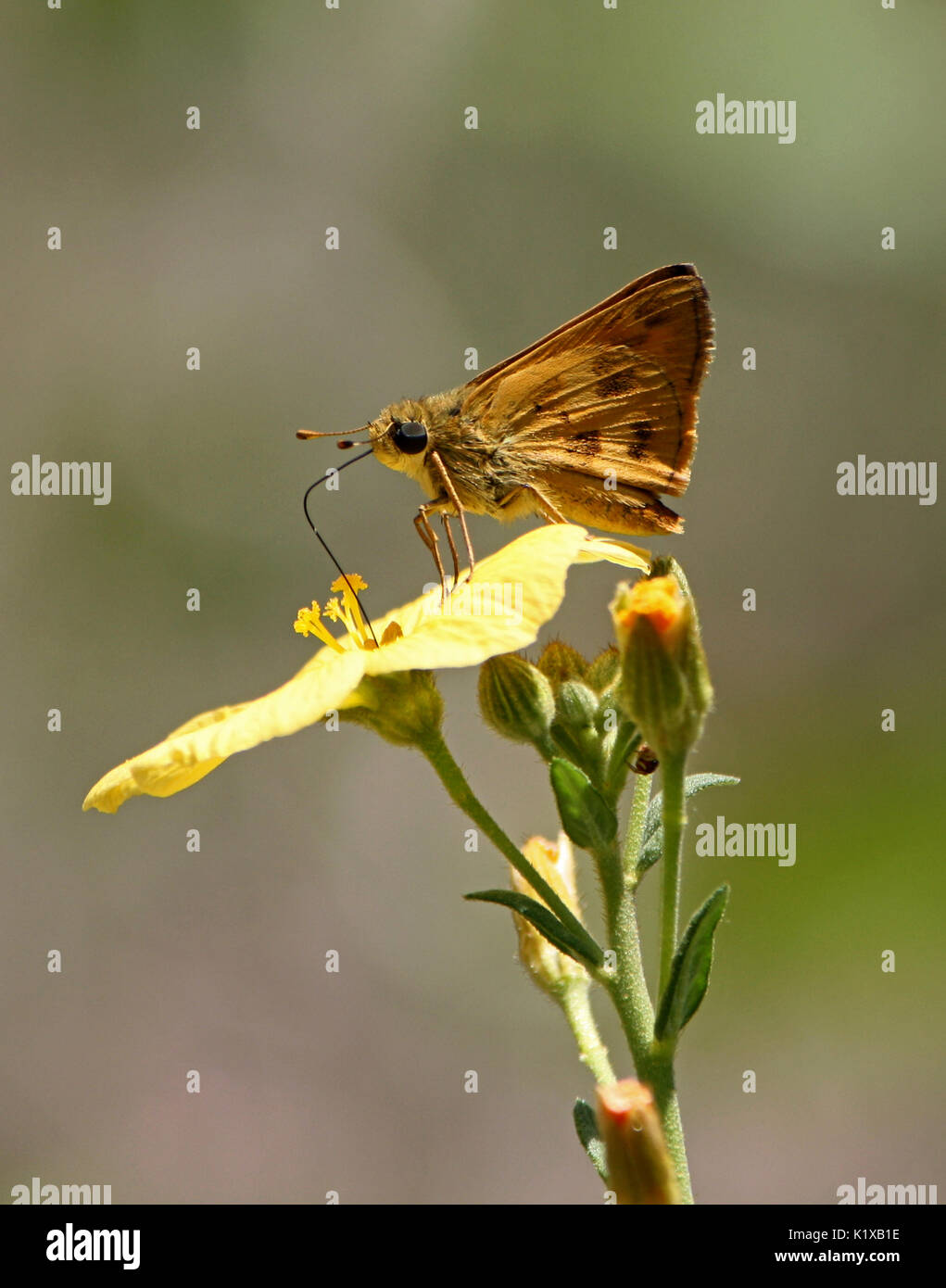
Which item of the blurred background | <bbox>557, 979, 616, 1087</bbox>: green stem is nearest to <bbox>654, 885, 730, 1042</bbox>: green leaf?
<bbox>557, 979, 616, 1087</bbox>: green stem

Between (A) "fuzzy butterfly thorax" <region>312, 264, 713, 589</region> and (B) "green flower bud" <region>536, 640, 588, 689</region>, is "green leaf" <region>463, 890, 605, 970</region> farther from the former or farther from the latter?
(A) "fuzzy butterfly thorax" <region>312, 264, 713, 589</region>

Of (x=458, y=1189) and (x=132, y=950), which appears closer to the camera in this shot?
(x=458, y=1189)

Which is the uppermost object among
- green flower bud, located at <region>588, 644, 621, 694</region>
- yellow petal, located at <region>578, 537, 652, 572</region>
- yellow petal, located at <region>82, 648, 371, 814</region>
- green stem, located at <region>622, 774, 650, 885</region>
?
yellow petal, located at <region>578, 537, 652, 572</region>

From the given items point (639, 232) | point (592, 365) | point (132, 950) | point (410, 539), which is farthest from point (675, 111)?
point (132, 950)

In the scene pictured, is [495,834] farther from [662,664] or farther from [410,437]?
[410,437]

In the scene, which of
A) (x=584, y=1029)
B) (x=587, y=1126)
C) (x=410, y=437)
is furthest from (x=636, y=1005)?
(x=410, y=437)

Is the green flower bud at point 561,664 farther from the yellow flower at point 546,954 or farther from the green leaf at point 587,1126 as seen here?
the green leaf at point 587,1126
